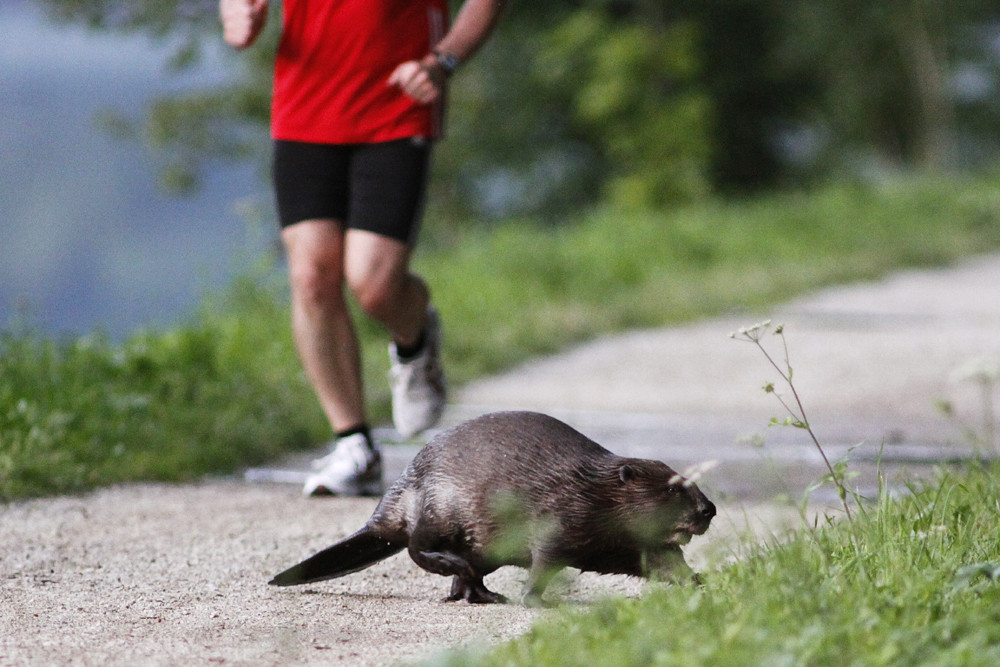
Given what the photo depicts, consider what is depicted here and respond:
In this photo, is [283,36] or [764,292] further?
[764,292]

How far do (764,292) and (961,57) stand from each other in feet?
86.7

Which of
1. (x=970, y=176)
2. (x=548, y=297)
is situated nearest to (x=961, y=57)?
(x=970, y=176)

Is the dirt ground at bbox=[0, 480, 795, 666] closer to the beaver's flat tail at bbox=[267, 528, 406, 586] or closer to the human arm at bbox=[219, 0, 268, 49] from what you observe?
the beaver's flat tail at bbox=[267, 528, 406, 586]

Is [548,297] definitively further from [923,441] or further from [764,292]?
[923,441]

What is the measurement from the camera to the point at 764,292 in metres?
10.6

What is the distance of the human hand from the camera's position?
168 inches

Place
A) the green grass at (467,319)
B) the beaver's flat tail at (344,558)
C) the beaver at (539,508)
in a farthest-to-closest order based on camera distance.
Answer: the green grass at (467,319), the beaver's flat tail at (344,558), the beaver at (539,508)

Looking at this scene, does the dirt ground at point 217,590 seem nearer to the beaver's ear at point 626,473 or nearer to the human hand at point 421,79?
the beaver's ear at point 626,473

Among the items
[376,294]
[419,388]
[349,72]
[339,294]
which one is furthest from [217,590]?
[349,72]

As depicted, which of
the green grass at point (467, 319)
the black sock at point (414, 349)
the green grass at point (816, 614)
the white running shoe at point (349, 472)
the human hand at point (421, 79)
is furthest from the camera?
the green grass at point (467, 319)

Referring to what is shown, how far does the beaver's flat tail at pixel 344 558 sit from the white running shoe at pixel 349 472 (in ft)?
4.14

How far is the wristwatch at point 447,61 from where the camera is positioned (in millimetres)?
4320

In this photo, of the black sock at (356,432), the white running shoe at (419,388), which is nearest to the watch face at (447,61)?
the white running shoe at (419,388)

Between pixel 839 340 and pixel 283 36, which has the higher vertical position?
pixel 283 36
